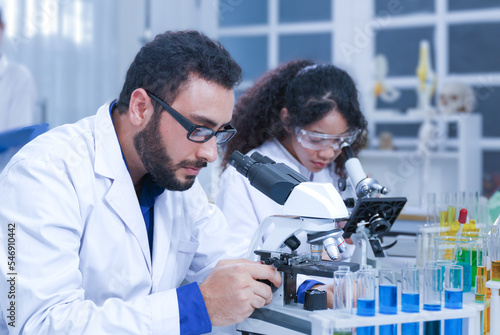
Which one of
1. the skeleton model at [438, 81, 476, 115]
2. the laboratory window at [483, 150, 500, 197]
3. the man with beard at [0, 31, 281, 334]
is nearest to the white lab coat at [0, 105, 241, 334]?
the man with beard at [0, 31, 281, 334]

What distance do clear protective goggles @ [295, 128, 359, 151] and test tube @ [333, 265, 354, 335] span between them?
908 millimetres

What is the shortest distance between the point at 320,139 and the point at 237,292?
913 millimetres

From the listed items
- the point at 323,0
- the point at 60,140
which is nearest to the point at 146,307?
the point at 60,140

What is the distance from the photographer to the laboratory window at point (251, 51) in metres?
4.99

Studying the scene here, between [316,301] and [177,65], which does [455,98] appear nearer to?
[177,65]

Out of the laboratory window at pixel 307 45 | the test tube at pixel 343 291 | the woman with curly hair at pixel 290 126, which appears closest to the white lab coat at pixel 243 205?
the woman with curly hair at pixel 290 126

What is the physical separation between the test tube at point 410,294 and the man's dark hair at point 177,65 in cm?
60

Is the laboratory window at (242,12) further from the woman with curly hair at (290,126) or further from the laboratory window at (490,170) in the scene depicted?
the woman with curly hair at (290,126)

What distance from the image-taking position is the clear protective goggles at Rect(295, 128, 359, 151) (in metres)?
1.94

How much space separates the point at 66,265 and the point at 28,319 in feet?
0.41

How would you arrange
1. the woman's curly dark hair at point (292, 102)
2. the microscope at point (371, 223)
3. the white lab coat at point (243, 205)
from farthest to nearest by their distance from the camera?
the woman's curly dark hair at point (292, 102) → the white lab coat at point (243, 205) → the microscope at point (371, 223)

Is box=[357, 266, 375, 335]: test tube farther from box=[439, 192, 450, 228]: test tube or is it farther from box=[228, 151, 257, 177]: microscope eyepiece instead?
box=[439, 192, 450, 228]: test tube

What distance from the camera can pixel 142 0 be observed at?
13.9 feet

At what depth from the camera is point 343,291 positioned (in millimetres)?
1066
